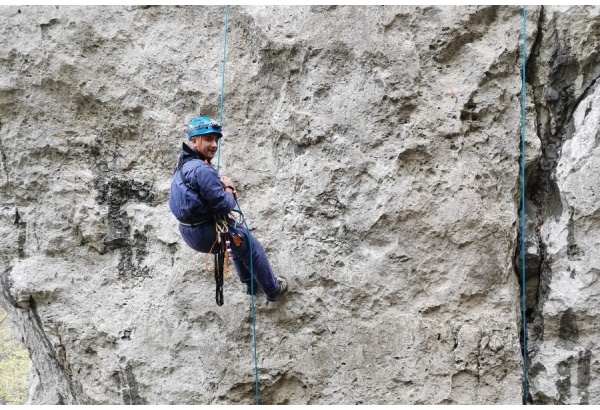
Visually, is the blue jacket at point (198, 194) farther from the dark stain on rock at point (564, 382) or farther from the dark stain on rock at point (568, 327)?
the dark stain on rock at point (564, 382)

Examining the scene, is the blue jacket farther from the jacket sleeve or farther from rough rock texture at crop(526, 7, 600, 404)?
rough rock texture at crop(526, 7, 600, 404)

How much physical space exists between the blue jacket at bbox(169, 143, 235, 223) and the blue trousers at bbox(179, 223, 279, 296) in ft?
0.38

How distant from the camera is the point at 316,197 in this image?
15.0 ft

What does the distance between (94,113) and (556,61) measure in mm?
3938

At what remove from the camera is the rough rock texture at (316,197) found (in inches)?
173

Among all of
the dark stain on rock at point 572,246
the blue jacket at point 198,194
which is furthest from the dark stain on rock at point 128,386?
the dark stain on rock at point 572,246

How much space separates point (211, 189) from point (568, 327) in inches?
116

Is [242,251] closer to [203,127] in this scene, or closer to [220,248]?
[220,248]

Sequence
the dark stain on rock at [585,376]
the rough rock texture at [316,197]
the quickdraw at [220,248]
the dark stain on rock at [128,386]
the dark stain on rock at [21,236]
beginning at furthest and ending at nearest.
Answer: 1. the dark stain on rock at [21,236]
2. the dark stain on rock at [128,386]
3. the rough rock texture at [316,197]
4. the dark stain on rock at [585,376]
5. the quickdraw at [220,248]

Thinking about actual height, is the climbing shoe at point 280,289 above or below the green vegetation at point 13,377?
above

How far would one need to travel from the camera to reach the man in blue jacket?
389 cm

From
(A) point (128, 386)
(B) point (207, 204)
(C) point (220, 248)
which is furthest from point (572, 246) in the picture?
(A) point (128, 386)

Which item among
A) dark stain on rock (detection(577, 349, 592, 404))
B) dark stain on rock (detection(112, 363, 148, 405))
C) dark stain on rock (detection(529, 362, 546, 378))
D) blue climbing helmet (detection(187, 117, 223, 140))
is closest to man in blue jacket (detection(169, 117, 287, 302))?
blue climbing helmet (detection(187, 117, 223, 140))
